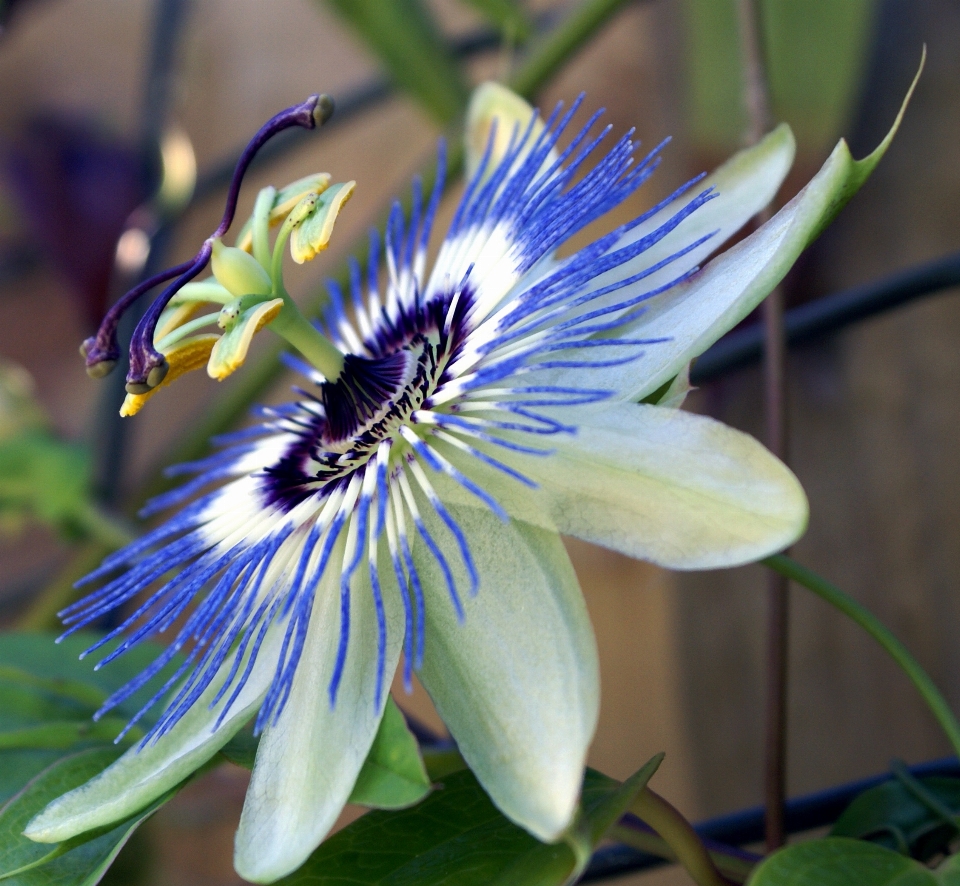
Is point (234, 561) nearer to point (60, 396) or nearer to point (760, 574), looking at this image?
point (760, 574)

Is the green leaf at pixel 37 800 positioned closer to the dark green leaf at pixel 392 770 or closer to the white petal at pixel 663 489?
the dark green leaf at pixel 392 770

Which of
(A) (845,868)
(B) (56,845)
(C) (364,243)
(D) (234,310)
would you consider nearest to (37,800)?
(B) (56,845)

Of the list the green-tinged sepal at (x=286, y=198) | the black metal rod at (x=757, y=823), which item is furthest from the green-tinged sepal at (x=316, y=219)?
the black metal rod at (x=757, y=823)

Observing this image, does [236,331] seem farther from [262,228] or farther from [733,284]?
[733,284]

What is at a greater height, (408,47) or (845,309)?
(408,47)

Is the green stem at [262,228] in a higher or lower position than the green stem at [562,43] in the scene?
lower
